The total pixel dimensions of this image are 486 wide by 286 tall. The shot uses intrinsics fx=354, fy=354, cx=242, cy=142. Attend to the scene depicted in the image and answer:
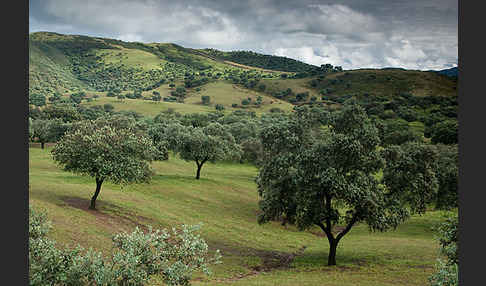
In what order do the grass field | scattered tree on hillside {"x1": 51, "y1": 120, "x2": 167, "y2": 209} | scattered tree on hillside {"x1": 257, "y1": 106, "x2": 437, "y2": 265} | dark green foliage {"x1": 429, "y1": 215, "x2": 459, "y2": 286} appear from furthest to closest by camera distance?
scattered tree on hillside {"x1": 51, "y1": 120, "x2": 167, "y2": 209}
scattered tree on hillside {"x1": 257, "y1": 106, "x2": 437, "y2": 265}
the grass field
dark green foliage {"x1": 429, "y1": 215, "x2": 459, "y2": 286}

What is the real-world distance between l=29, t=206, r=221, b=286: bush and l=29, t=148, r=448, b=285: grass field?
35.5ft

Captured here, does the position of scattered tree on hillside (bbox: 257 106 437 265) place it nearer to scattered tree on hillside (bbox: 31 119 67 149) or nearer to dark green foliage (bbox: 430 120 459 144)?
scattered tree on hillside (bbox: 31 119 67 149)

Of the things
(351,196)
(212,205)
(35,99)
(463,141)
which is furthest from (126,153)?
(35,99)

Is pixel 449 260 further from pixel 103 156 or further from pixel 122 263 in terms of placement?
pixel 103 156

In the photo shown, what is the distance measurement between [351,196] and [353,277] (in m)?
6.38

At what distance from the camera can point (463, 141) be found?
14242mm

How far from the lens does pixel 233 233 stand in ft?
141

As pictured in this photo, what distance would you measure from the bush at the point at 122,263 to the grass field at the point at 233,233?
A: 1083 cm

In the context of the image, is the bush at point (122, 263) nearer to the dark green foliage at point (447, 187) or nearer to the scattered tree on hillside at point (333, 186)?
the scattered tree on hillside at point (333, 186)

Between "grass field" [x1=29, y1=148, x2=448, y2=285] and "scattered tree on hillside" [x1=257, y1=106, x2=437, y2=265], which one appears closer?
"grass field" [x1=29, y1=148, x2=448, y2=285]

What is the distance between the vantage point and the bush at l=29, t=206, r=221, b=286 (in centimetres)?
1416

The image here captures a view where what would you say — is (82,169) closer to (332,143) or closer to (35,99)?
(332,143)

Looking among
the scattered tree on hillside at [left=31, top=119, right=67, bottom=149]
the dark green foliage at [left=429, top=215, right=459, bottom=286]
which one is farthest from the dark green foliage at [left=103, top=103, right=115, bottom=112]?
the dark green foliage at [left=429, top=215, right=459, bottom=286]

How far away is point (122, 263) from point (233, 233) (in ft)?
97.2
